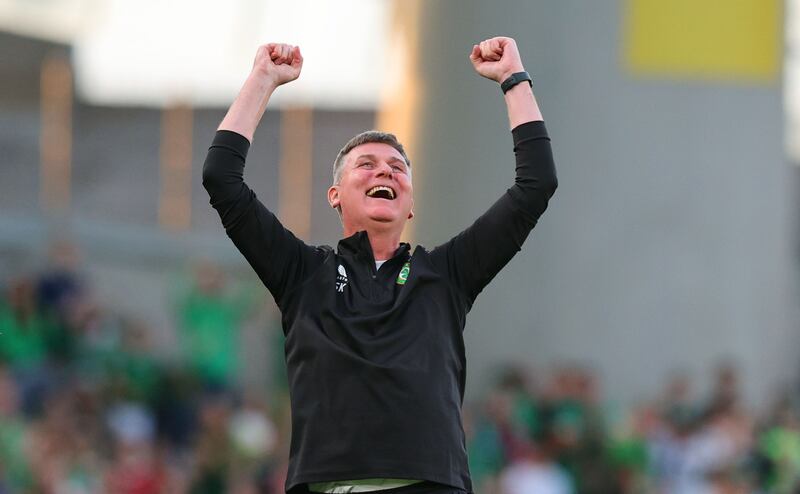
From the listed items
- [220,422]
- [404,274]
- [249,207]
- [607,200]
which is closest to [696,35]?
[607,200]

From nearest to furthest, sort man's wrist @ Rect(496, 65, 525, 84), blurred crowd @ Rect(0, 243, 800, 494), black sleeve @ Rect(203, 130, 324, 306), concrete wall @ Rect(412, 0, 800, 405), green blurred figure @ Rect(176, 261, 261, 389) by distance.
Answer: black sleeve @ Rect(203, 130, 324, 306)
man's wrist @ Rect(496, 65, 525, 84)
blurred crowd @ Rect(0, 243, 800, 494)
green blurred figure @ Rect(176, 261, 261, 389)
concrete wall @ Rect(412, 0, 800, 405)

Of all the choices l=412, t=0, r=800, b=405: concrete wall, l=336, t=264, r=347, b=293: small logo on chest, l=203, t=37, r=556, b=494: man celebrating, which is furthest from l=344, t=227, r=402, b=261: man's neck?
l=412, t=0, r=800, b=405: concrete wall

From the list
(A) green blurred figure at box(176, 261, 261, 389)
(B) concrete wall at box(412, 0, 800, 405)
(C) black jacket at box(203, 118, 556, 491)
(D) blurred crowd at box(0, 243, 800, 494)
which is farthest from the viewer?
(B) concrete wall at box(412, 0, 800, 405)

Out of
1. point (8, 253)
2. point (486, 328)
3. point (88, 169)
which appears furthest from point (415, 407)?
point (88, 169)

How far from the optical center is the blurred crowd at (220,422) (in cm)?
1069

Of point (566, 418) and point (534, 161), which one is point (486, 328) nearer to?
point (566, 418)

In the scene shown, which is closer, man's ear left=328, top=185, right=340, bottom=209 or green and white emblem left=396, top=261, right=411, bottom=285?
green and white emblem left=396, top=261, right=411, bottom=285

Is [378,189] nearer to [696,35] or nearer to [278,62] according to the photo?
[278,62]

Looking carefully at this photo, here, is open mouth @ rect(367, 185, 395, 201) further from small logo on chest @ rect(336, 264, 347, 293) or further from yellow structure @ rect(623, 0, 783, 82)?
yellow structure @ rect(623, 0, 783, 82)

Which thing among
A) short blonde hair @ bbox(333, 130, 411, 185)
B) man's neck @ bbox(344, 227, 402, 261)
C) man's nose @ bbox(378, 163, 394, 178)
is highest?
short blonde hair @ bbox(333, 130, 411, 185)

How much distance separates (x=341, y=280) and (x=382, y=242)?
0.61 ft

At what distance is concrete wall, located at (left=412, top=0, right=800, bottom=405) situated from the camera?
14.3 meters

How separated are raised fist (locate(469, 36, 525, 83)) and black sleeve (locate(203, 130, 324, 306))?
2.38ft

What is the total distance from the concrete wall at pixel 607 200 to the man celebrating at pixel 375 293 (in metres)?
9.56
